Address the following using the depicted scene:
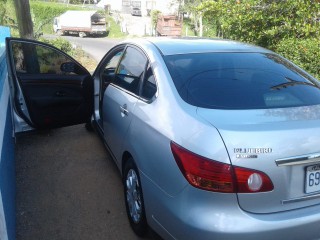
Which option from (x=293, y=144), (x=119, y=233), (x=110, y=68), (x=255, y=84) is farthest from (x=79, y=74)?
(x=293, y=144)

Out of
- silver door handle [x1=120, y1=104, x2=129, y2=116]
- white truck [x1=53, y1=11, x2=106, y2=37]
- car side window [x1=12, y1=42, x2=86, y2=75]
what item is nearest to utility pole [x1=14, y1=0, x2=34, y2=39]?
car side window [x1=12, y1=42, x2=86, y2=75]

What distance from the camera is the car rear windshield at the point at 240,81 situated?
93.6 inches

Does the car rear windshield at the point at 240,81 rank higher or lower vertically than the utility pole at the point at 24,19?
lower

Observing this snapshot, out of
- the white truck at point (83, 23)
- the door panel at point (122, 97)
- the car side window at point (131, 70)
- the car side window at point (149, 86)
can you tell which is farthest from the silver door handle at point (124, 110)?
the white truck at point (83, 23)

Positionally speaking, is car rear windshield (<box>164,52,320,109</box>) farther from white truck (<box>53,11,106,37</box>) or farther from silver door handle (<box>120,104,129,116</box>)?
white truck (<box>53,11,106,37</box>)

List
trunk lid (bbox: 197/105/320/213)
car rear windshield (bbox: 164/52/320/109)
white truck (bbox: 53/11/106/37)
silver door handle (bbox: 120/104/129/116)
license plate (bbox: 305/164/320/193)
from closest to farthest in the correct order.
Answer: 1. trunk lid (bbox: 197/105/320/213)
2. license plate (bbox: 305/164/320/193)
3. car rear windshield (bbox: 164/52/320/109)
4. silver door handle (bbox: 120/104/129/116)
5. white truck (bbox: 53/11/106/37)

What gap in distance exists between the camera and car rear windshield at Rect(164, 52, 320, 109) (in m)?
2.38

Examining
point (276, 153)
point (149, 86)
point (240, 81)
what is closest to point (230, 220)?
point (276, 153)

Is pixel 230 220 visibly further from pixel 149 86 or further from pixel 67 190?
pixel 67 190

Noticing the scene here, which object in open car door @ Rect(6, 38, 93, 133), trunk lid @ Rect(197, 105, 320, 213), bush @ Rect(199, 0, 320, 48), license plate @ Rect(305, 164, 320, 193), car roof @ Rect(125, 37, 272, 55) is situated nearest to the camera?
trunk lid @ Rect(197, 105, 320, 213)

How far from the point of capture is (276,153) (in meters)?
1.92

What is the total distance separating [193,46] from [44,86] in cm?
215

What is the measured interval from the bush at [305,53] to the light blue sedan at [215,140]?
3.31m

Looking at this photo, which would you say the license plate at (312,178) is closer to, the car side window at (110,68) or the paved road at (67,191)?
the paved road at (67,191)
